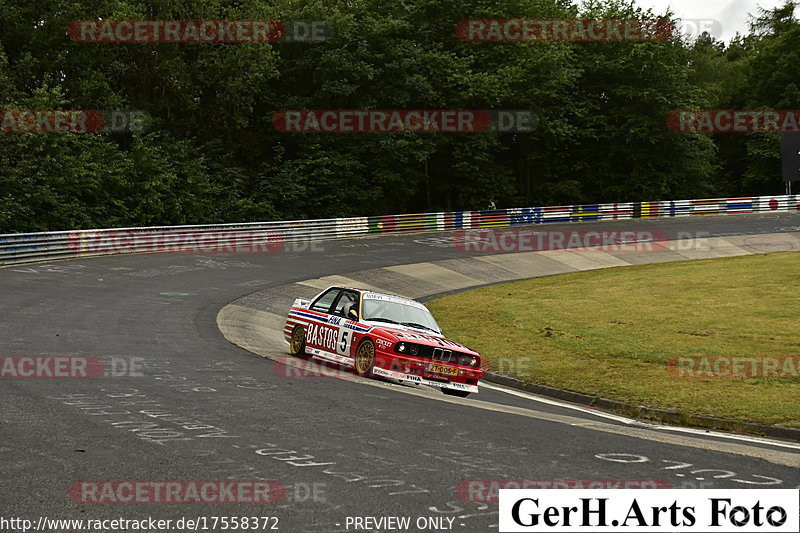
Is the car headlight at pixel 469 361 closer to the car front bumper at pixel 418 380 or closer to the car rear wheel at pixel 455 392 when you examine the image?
the car front bumper at pixel 418 380

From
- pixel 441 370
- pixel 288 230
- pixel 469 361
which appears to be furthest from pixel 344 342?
pixel 288 230

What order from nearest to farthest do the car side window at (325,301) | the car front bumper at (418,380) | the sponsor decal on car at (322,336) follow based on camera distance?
the car front bumper at (418,380)
the sponsor decal on car at (322,336)
the car side window at (325,301)

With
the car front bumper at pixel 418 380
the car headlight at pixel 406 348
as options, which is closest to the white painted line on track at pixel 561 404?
the car front bumper at pixel 418 380

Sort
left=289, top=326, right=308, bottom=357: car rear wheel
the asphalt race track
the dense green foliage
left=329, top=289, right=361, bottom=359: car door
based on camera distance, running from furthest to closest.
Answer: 1. the dense green foliage
2. left=289, top=326, right=308, bottom=357: car rear wheel
3. left=329, top=289, right=361, bottom=359: car door
4. the asphalt race track

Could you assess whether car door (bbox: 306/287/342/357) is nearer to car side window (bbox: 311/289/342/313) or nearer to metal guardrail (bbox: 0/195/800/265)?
car side window (bbox: 311/289/342/313)

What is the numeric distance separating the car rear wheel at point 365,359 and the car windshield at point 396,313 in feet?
2.19

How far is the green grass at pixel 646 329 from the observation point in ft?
44.3

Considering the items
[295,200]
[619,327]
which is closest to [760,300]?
[619,327]

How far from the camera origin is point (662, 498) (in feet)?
20.5

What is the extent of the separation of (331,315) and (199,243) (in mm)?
23363

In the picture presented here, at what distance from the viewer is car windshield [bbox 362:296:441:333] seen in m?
14.3

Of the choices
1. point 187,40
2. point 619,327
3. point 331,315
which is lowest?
point 619,327

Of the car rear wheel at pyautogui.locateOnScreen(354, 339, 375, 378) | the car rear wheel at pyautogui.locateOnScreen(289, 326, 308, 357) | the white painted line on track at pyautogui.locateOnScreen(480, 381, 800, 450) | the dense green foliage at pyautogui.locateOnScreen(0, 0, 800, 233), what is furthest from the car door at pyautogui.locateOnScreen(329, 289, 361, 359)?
the dense green foliage at pyautogui.locateOnScreen(0, 0, 800, 233)

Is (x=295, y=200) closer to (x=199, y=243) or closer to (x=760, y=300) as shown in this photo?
(x=199, y=243)
